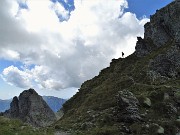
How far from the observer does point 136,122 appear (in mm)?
39500

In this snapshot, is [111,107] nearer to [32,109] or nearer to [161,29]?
[161,29]

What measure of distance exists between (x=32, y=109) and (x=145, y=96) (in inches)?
5695

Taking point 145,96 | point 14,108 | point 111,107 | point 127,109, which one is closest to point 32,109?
point 14,108

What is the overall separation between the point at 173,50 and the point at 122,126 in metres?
44.9

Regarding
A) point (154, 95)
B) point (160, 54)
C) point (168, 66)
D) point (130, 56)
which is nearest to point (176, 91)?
point (154, 95)

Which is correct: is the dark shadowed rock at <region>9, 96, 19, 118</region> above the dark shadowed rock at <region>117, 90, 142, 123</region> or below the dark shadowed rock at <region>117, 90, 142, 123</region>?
above

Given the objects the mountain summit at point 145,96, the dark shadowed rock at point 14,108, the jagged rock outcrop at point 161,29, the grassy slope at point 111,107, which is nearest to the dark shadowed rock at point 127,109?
the mountain summit at point 145,96

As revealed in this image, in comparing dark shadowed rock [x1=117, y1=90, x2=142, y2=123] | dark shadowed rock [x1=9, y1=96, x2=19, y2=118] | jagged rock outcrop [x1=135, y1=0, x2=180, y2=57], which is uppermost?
dark shadowed rock [x1=9, y1=96, x2=19, y2=118]

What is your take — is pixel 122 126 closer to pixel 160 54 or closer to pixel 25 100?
pixel 160 54

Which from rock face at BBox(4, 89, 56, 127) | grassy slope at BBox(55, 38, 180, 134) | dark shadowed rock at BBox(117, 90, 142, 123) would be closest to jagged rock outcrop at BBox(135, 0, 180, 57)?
grassy slope at BBox(55, 38, 180, 134)

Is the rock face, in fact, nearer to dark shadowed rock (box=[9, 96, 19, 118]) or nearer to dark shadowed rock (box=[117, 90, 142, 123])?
dark shadowed rock (box=[9, 96, 19, 118])

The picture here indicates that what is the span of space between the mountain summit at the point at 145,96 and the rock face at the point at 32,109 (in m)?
81.7

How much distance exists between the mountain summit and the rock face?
8169 cm

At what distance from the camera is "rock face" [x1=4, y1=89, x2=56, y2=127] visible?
7200 inches
